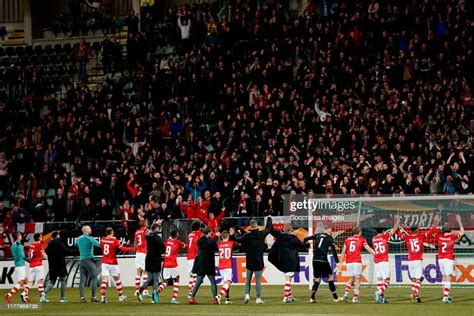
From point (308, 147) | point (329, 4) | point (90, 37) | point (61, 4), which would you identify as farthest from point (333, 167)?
point (61, 4)

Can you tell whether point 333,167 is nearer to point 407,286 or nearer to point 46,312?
point 407,286

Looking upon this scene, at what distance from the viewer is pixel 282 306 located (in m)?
24.7

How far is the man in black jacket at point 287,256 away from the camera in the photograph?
2580 centimetres

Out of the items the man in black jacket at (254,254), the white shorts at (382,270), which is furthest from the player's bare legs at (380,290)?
the man in black jacket at (254,254)

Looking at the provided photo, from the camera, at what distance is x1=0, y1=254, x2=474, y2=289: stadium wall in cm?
2967

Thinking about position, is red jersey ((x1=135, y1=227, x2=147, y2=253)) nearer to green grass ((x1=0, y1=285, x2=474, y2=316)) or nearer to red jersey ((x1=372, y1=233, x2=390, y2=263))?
green grass ((x1=0, y1=285, x2=474, y2=316))

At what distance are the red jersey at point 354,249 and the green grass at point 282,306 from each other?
1104 millimetres

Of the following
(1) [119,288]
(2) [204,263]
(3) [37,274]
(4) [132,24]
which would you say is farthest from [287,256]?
(4) [132,24]

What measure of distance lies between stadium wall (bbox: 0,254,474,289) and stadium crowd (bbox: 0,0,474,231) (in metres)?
1.71

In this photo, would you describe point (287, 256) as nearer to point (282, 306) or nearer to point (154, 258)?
point (282, 306)

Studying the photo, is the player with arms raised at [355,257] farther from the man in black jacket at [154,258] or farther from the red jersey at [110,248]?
the red jersey at [110,248]

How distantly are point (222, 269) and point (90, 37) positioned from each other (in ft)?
81.1

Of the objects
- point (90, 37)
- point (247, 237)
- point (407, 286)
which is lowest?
point (407, 286)

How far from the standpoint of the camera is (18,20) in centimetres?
5109
